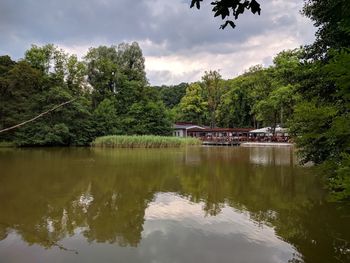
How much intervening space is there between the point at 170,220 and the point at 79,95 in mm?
29499

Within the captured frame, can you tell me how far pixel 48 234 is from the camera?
6.72 m

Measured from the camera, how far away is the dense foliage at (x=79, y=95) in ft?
109

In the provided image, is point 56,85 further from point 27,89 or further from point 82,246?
point 82,246

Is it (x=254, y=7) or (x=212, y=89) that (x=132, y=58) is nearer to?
(x=212, y=89)

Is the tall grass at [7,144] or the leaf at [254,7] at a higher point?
the leaf at [254,7]

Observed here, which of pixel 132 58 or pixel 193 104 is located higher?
pixel 132 58

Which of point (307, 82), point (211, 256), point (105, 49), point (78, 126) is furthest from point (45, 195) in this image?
point (105, 49)

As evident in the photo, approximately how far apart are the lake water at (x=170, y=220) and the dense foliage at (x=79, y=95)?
20822 mm

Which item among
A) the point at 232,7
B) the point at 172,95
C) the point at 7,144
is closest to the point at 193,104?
the point at 172,95

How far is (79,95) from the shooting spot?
35.3 meters

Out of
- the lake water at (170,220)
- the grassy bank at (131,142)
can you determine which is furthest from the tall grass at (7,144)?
the lake water at (170,220)

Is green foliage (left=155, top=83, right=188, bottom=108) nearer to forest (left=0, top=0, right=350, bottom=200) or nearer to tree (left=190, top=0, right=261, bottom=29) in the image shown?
forest (left=0, top=0, right=350, bottom=200)

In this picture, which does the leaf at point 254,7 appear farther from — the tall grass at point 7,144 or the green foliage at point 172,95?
the green foliage at point 172,95

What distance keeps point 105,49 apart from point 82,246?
42.4 m
